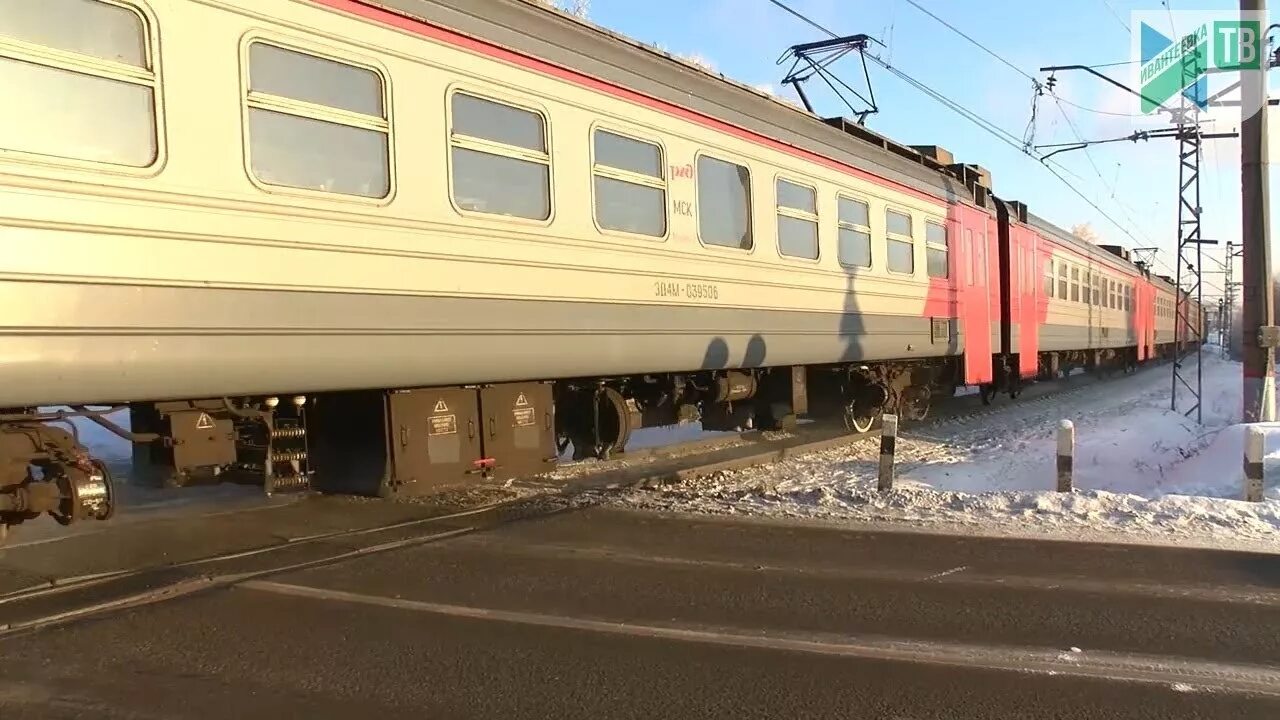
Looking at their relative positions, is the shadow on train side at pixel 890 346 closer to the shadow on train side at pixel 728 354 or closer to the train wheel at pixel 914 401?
the train wheel at pixel 914 401

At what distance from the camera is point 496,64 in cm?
590

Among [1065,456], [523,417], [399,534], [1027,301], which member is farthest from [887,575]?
[1027,301]

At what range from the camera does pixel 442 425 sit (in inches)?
253

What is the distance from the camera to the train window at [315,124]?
4.69m

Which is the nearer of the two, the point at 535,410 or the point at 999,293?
the point at 535,410

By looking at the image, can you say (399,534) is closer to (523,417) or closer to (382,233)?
(523,417)

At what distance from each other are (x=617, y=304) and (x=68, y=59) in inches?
147

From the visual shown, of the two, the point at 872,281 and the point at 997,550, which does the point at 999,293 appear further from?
the point at 997,550

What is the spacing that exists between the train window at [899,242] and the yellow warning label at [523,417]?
5.51m

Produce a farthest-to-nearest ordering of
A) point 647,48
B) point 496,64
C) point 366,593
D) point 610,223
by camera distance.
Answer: point 647,48
point 610,223
point 496,64
point 366,593

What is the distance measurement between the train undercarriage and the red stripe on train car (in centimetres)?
221

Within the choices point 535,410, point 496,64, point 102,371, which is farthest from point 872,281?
point 102,371

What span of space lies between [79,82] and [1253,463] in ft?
27.4

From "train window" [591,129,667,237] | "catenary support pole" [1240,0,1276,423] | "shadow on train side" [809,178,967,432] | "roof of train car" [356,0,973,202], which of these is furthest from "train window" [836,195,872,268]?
"catenary support pole" [1240,0,1276,423]
